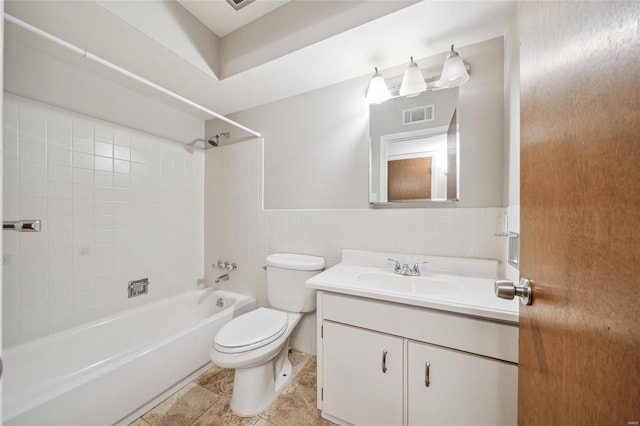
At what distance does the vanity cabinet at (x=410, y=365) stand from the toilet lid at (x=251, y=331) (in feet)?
1.09

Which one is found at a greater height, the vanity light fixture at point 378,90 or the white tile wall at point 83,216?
the vanity light fixture at point 378,90

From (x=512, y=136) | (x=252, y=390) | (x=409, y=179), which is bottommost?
(x=252, y=390)

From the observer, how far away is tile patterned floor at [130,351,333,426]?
123 centimetres

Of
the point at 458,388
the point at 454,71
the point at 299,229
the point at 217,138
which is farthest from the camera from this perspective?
the point at 217,138

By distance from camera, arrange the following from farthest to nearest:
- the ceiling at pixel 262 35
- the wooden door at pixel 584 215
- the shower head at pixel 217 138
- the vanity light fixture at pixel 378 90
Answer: the shower head at pixel 217 138
the vanity light fixture at pixel 378 90
the ceiling at pixel 262 35
the wooden door at pixel 584 215

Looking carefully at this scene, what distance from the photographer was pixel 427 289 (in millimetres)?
1265

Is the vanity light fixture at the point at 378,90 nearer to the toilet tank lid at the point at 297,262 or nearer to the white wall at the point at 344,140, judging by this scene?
the white wall at the point at 344,140

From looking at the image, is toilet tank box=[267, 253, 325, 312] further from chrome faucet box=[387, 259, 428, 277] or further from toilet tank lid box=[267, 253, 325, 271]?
chrome faucet box=[387, 259, 428, 277]

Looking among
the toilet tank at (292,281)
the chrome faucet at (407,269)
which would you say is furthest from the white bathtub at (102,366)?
the chrome faucet at (407,269)

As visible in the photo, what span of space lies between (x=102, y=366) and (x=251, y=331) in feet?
2.72

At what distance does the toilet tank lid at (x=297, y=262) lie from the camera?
1574 mm

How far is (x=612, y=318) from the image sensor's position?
0.28 metres

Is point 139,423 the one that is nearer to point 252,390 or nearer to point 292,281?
point 252,390

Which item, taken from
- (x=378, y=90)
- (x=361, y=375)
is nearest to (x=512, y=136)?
(x=378, y=90)
